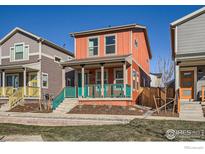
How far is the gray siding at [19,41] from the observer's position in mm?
18172

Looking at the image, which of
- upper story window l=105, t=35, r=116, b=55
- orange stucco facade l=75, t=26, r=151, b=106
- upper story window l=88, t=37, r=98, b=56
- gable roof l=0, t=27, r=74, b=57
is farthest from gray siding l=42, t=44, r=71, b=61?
upper story window l=105, t=35, r=116, b=55

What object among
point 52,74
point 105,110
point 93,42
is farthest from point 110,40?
point 52,74

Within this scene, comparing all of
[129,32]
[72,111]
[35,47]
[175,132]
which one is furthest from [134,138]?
[35,47]

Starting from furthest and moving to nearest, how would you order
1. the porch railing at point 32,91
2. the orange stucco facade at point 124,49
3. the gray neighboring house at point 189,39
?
the porch railing at point 32,91, the orange stucco facade at point 124,49, the gray neighboring house at point 189,39

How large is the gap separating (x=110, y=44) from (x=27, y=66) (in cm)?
713

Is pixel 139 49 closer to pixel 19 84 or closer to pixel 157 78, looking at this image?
pixel 157 78

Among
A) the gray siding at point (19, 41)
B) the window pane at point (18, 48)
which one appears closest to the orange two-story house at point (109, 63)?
the gray siding at point (19, 41)

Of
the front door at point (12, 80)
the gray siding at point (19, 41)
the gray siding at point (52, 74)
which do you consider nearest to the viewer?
the gray siding at point (19, 41)

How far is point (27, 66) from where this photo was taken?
56.9 ft

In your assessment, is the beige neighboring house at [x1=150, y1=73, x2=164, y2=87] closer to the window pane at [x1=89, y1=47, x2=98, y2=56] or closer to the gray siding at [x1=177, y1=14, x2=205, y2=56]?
the window pane at [x1=89, y1=47, x2=98, y2=56]

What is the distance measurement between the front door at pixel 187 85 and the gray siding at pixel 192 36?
2498 millimetres

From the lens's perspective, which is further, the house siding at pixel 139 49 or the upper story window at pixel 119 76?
the house siding at pixel 139 49

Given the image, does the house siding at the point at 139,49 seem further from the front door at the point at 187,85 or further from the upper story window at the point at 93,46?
the front door at the point at 187,85
